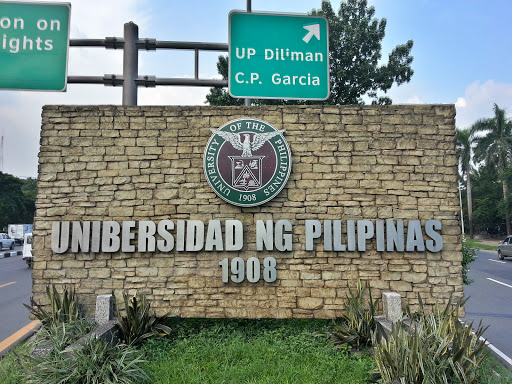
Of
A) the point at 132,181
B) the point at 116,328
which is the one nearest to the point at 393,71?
the point at 132,181

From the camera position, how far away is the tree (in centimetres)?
2084

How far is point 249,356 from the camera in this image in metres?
5.12

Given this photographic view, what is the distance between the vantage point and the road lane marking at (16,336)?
6.49 metres

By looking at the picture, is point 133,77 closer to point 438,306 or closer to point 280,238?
point 280,238

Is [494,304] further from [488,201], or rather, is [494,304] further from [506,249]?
[488,201]

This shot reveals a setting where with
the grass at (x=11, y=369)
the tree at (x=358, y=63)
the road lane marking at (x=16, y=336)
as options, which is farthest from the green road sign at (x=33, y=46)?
the tree at (x=358, y=63)

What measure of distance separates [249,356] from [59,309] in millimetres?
2828

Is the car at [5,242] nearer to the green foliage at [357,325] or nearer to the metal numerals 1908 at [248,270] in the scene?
the metal numerals 1908 at [248,270]

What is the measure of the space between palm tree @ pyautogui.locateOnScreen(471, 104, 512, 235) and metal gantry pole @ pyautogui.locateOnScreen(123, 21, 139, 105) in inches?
1300

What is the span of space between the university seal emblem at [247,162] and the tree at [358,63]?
14830mm

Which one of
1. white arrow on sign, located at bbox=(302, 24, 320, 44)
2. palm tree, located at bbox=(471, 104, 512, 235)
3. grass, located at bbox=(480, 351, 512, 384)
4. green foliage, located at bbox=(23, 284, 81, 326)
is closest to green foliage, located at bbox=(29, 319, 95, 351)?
green foliage, located at bbox=(23, 284, 81, 326)

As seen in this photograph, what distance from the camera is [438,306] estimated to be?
19.0 ft

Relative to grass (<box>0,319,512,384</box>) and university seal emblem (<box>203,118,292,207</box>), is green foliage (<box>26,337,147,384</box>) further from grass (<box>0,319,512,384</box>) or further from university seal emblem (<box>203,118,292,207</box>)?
university seal emblem (<box>203,118,292,207</box>)

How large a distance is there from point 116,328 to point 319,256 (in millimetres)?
3095
